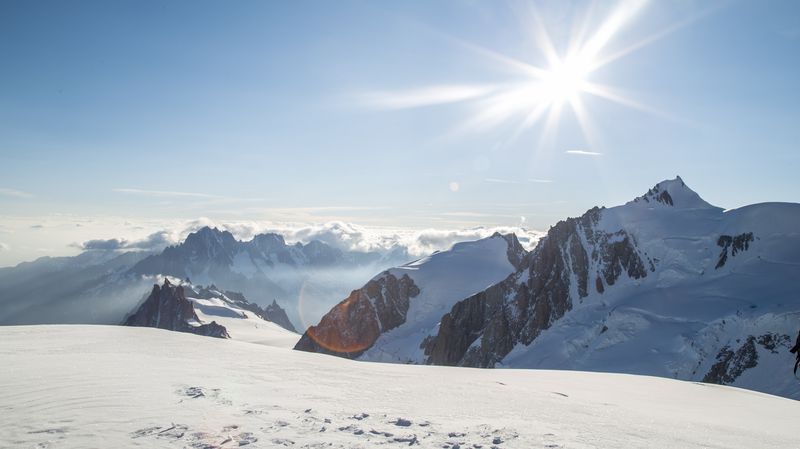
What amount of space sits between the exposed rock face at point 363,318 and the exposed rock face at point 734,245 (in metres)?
88.7

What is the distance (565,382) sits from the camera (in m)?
16.6

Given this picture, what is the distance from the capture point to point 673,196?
319 feet

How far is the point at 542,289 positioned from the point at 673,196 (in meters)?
34.3

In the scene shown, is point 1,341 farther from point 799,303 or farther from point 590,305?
point 590,305

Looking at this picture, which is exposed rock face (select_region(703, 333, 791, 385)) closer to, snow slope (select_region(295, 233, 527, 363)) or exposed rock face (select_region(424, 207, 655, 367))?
exposed rock face (select_region(424, 207, 655, 367))

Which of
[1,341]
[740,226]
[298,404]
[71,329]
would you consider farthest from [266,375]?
[740,226]

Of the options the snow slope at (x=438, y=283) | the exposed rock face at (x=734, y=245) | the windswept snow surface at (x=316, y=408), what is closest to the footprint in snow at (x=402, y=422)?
the windswept snow surface at (x=316, y=408)

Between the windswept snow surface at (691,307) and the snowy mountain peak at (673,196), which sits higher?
the snowy mountain peak at (673,196)

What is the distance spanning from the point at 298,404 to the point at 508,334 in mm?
91369

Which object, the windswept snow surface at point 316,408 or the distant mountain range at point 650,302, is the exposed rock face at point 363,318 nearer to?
the distant mountain range at point 650,302

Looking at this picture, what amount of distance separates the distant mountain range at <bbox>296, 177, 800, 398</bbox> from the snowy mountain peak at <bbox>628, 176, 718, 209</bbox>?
259 millimetres

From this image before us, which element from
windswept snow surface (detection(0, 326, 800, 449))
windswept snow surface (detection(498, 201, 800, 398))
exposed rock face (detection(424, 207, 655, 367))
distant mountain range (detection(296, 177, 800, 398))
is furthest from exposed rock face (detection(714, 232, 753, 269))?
windswept snow surface (detection(0, 326, 800, 449))

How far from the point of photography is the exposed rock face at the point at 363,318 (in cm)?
14025

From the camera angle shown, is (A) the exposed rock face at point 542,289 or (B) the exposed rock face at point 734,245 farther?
(A) the exposed rock face at point 542,289
